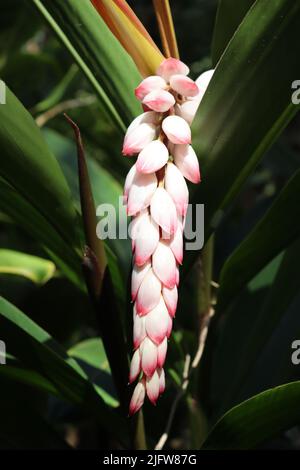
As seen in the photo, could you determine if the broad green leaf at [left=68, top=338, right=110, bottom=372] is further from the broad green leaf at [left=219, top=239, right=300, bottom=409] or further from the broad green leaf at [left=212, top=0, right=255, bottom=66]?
the broad green leaf at [left=212, top=0, right=255, bottom=66]

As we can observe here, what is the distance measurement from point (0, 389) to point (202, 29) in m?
1.66

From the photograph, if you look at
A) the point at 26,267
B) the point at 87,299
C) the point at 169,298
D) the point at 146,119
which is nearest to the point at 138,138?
the point at 146,119

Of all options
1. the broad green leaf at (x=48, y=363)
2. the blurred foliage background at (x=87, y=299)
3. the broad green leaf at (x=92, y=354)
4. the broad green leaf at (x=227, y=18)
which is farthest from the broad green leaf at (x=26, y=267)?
the broad green leaf at (x=227, y=18)

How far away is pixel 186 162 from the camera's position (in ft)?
1.96

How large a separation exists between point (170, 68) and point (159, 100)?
0.04 metres

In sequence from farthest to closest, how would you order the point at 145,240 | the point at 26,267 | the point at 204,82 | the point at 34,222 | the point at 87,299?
1. the point at 87,299
2. the point at 26,267
3. the point at 34,222
4. the point at 204,82
5. the point at 145,240

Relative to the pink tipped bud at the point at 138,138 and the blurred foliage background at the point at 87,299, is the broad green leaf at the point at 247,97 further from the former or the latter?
the blurred foliage background at the point at 87,299

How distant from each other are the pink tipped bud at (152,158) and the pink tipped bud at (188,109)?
7 cm

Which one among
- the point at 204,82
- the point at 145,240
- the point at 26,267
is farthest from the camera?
the point at 26,267

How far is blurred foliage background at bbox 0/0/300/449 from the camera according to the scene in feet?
2.89

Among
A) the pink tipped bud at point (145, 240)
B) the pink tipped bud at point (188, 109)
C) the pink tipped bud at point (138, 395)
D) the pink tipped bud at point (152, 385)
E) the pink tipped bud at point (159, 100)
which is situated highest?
the pink tipped bud at point (159, 100)

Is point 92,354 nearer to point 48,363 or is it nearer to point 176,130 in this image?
point 48,363

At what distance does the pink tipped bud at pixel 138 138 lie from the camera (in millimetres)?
590
